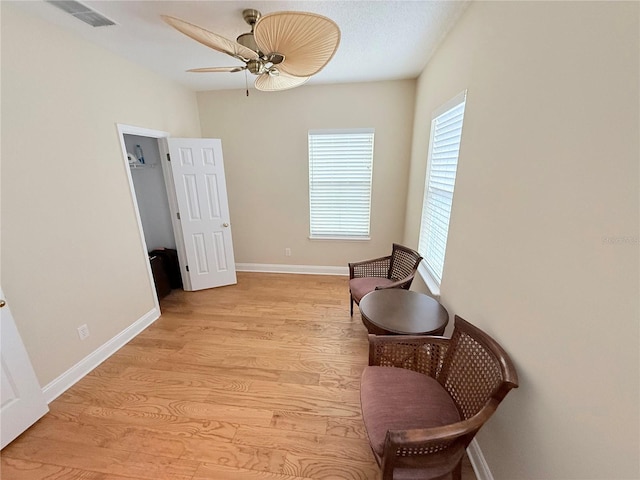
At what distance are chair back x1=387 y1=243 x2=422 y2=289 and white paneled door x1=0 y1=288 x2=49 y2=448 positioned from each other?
287cm

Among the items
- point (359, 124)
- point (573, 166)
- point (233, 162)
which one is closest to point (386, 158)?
point (359, 124)

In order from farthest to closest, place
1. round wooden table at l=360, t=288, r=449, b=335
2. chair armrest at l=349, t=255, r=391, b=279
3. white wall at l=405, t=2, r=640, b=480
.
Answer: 1. chair armrest at l=349, t=255, r=391, b=279
2. round wooden table at l=360, t=288, r=449, b=335
3. white wall at l=405, t=2, r=640, b=480

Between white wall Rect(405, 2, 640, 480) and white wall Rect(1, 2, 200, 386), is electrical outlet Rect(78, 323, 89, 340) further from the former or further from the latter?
white wall Rect(405, 2, 640, 480)

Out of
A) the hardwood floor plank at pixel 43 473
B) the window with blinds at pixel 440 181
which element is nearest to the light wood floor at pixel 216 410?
the hardwood floor plank at pixel 43 473

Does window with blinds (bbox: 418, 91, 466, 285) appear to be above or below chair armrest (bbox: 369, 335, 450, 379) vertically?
above

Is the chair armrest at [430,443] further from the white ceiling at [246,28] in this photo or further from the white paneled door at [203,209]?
the white paneled door at [203,209]

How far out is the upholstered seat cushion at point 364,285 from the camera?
2.36m

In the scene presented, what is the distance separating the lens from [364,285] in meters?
2.47

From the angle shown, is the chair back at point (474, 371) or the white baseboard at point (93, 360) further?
the white baseboard at point (93, 360)

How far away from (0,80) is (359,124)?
3.06 metres

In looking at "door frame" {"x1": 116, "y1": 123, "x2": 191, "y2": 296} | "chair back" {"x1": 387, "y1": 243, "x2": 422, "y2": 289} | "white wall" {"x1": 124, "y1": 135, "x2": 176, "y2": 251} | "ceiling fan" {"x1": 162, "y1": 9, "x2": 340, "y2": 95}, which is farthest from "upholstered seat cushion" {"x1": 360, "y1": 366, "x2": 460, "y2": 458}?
"white wall" {"x1": 124, "y1": 135, "x2": 176, "y2": 251}

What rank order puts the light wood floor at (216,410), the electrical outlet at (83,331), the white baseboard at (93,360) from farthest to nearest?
the electrical outlet at (83,331) < the white baseboard at (93,360) < the light wood floor at (216,410)

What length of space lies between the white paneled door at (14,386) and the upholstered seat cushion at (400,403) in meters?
2.13

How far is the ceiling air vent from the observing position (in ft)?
5.12
